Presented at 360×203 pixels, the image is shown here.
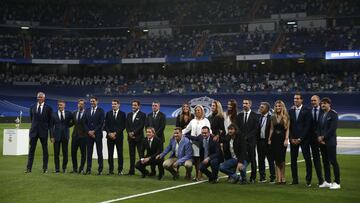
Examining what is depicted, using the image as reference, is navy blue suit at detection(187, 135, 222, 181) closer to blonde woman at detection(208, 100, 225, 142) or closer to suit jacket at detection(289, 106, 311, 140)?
blonde woman at detection(208, 100, 225, 142)

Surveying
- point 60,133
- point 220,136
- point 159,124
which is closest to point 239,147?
point 220,136

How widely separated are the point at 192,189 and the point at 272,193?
184 centimetres

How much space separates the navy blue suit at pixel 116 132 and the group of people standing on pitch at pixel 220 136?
0.03 m

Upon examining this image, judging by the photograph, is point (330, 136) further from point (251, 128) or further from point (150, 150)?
point (150, 150)

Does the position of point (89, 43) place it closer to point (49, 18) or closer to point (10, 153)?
point (49, 18)

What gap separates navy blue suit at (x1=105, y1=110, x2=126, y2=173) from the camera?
47.9 feet

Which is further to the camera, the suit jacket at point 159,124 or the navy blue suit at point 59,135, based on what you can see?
the navy blue suit at point 59,135

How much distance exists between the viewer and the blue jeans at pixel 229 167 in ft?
42.1

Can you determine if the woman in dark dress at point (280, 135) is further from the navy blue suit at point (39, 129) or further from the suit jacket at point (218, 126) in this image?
the navy blue suit at point (39, 129)

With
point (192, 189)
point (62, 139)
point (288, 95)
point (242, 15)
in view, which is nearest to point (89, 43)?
point (242, 15)

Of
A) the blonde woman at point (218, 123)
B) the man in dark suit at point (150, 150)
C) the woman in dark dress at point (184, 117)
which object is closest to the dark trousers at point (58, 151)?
the man in dark suit at point (150, 150)

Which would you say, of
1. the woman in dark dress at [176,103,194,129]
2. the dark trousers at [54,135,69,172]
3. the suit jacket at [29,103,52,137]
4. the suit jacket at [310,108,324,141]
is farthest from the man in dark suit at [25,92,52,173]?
the suit jacket at [310,108,324,141]

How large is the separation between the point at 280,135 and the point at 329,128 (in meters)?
1.29

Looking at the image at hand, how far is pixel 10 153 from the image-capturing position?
67.6 ft
